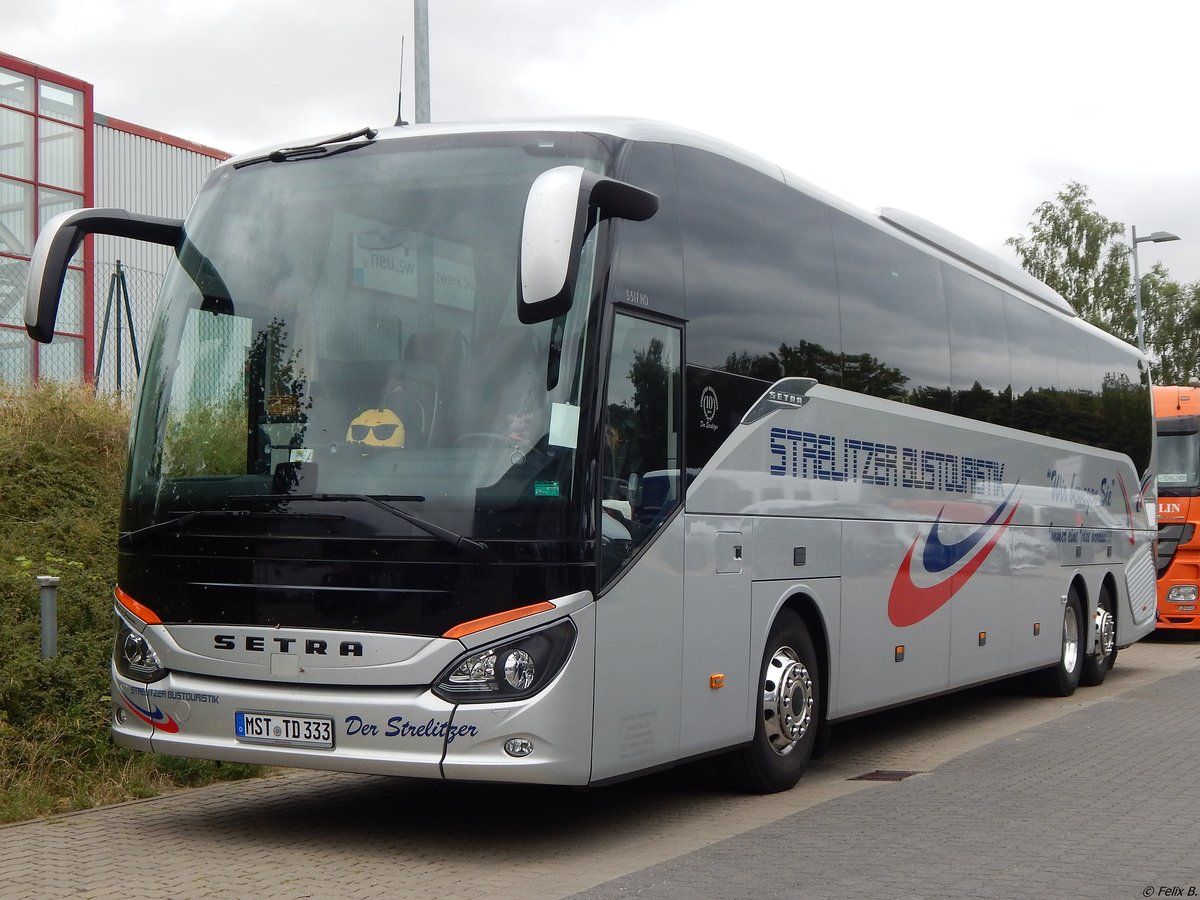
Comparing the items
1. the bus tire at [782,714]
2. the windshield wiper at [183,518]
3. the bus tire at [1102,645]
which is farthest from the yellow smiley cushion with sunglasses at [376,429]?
the bus tire at [1102,645]

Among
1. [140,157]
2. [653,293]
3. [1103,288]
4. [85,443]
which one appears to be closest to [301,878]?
[653,293]

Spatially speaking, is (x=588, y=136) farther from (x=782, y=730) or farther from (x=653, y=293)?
(x=782, y=730)

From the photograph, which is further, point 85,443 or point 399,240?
point 85,443

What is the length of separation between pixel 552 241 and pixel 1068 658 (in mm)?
10382

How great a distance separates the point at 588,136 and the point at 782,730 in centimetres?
367

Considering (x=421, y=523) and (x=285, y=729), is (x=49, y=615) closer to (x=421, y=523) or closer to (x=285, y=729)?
(x=285, y=729)

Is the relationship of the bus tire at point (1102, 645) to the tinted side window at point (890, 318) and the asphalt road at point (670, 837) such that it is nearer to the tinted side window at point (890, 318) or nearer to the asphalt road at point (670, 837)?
the asphalt road at point (670, 837)

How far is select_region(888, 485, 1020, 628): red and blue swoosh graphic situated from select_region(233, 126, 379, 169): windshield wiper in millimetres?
4949

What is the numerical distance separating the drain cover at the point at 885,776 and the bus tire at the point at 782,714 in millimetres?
660

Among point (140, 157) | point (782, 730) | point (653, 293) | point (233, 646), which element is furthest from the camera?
point (140, 157)

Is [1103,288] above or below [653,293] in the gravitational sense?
above

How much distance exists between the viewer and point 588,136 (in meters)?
7.30

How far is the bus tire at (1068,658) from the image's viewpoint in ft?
47.6

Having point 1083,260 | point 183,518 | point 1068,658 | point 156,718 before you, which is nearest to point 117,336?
point 183,518
